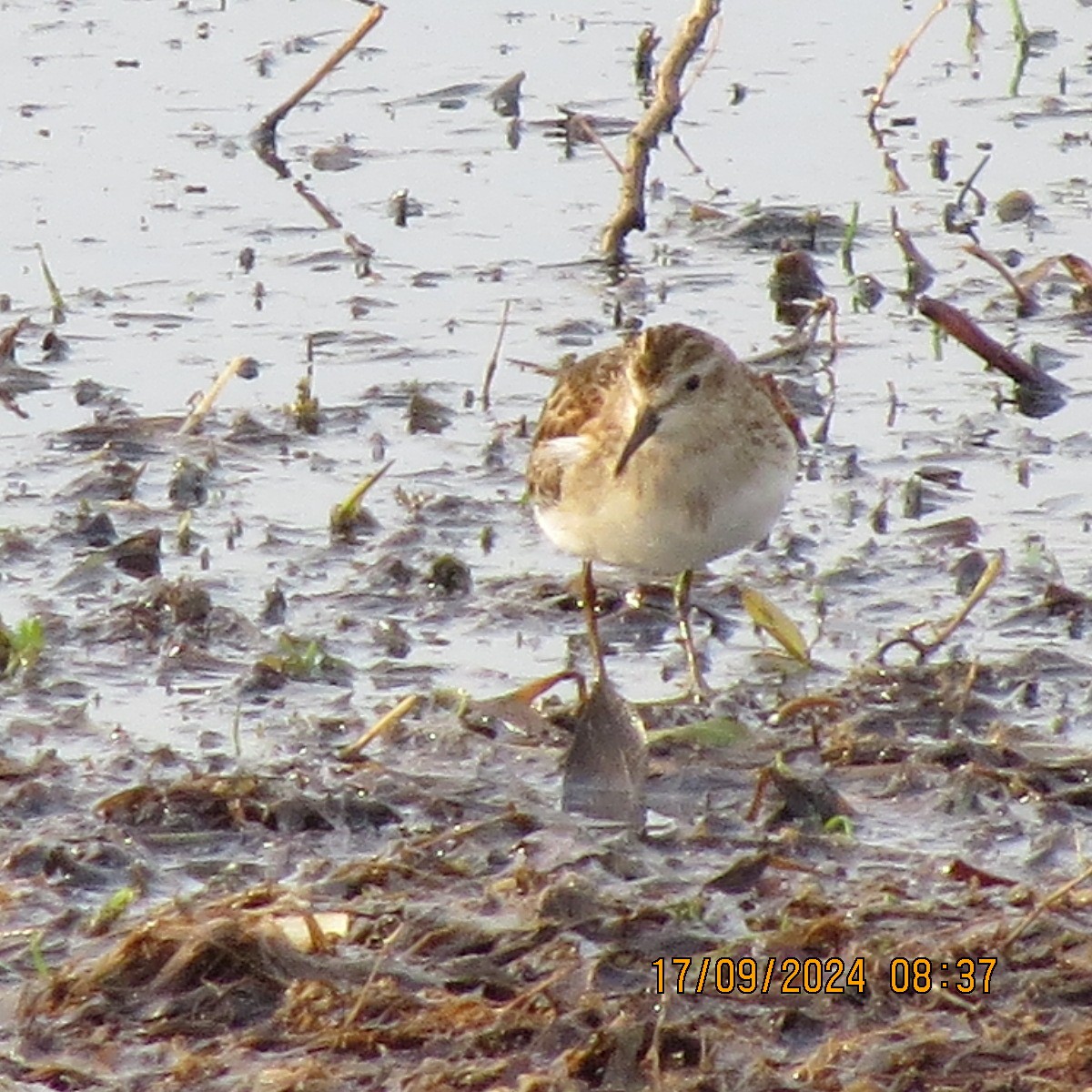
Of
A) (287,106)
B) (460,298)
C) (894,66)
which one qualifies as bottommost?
(460,298)

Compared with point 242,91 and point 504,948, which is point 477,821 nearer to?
point 504,948

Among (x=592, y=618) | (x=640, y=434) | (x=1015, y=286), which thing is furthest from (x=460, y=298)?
(x=592, y=618)

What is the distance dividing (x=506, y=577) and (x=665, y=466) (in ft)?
2.85

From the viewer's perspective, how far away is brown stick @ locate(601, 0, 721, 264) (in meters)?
10.7

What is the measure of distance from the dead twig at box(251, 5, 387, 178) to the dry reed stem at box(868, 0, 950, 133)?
6.59 feet

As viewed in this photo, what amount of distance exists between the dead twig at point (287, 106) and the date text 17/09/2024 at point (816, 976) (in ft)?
21.7

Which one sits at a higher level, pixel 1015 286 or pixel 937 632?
pixel 1015 286

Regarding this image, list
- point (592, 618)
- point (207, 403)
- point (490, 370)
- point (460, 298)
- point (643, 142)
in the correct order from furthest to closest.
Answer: point (643, 142)
point (460, 298)
point (490, 370)
point (207, 403)
point (592, 618)

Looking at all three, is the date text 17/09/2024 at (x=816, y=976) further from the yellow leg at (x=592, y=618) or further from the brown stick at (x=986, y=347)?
the brown stick at (x=986, y=347)

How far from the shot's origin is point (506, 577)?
26.9 feet

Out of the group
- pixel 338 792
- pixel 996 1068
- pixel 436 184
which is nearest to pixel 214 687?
pixel 338 792

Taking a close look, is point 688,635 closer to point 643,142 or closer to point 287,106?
point 643,142

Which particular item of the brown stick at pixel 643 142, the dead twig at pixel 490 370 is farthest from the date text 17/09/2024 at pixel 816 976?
the brown stick at pixel 643 142

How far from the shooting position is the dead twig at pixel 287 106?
11.7 metres
